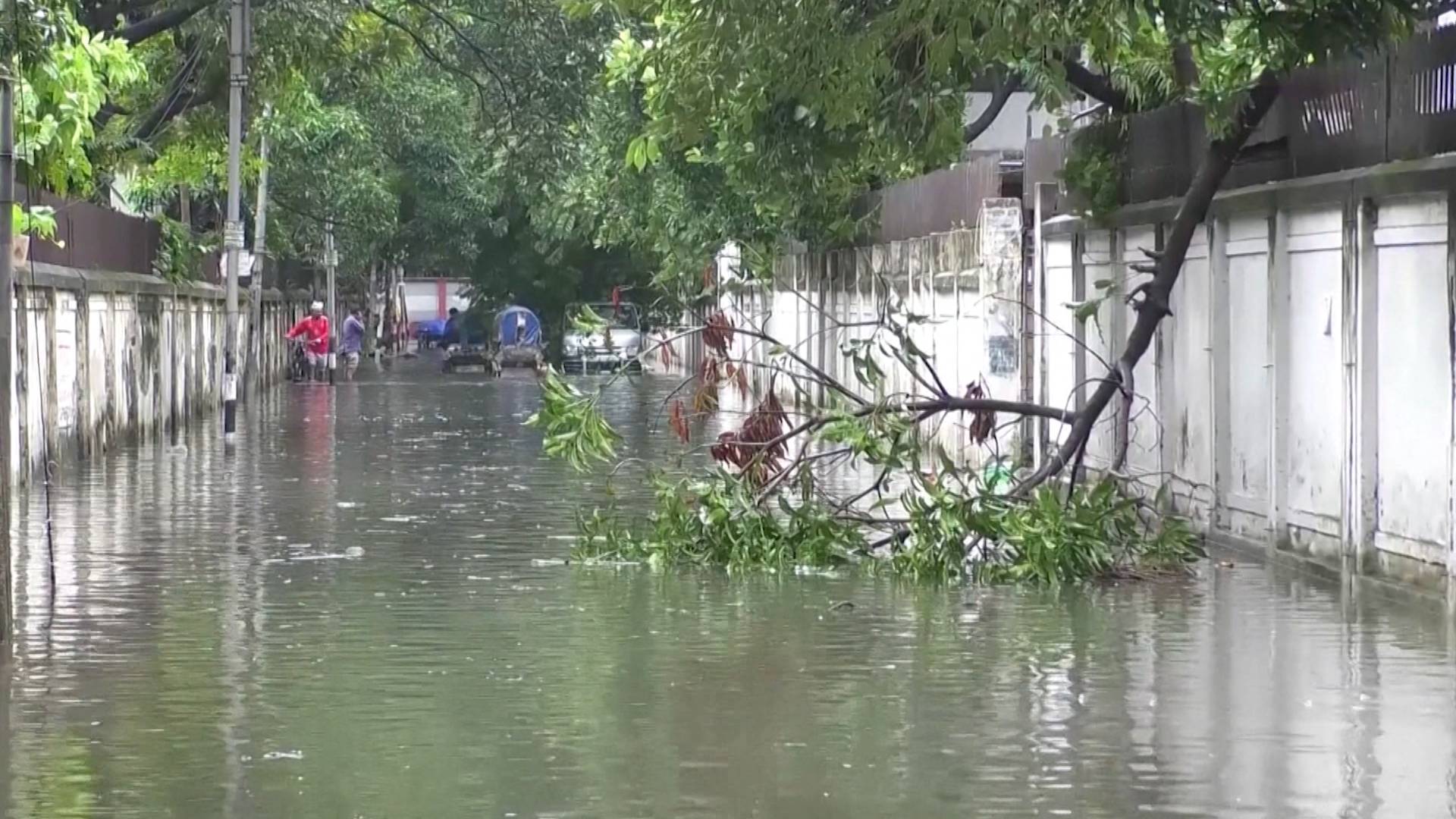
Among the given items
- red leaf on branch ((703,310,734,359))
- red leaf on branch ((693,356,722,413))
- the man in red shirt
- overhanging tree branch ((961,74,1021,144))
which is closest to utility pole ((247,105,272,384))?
the man in red shirt

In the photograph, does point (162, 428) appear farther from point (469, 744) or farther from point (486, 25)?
point (469, 744)

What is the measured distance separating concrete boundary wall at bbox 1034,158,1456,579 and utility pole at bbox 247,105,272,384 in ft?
79.7

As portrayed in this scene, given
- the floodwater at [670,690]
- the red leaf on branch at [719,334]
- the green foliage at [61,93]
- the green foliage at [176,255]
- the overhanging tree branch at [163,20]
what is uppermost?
the overhanging tree branch at [163,20]

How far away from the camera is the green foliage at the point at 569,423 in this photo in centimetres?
1644

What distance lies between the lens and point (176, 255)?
35000 mm

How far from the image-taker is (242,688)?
11.0 meters

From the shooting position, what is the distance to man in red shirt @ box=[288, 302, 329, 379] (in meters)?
51.8

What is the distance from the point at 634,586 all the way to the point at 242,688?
434 cm

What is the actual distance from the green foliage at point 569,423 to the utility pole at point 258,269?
24629 millimetres

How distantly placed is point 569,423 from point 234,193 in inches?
712

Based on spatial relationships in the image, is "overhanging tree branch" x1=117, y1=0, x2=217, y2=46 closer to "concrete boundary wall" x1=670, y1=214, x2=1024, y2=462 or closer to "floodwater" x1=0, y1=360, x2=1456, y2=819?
"concrete boundary wall" x1=670, y1=214, x2=1024, y2=462

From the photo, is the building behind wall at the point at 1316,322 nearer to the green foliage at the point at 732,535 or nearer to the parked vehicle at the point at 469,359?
the green foliage at the point at 732,535

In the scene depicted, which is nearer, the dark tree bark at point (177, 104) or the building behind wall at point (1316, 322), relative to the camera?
the building behind wall at point (1316, 322)

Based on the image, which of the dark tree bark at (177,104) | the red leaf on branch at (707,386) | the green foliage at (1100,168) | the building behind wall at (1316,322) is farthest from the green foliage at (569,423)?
the dark tree bark at (177,104)
